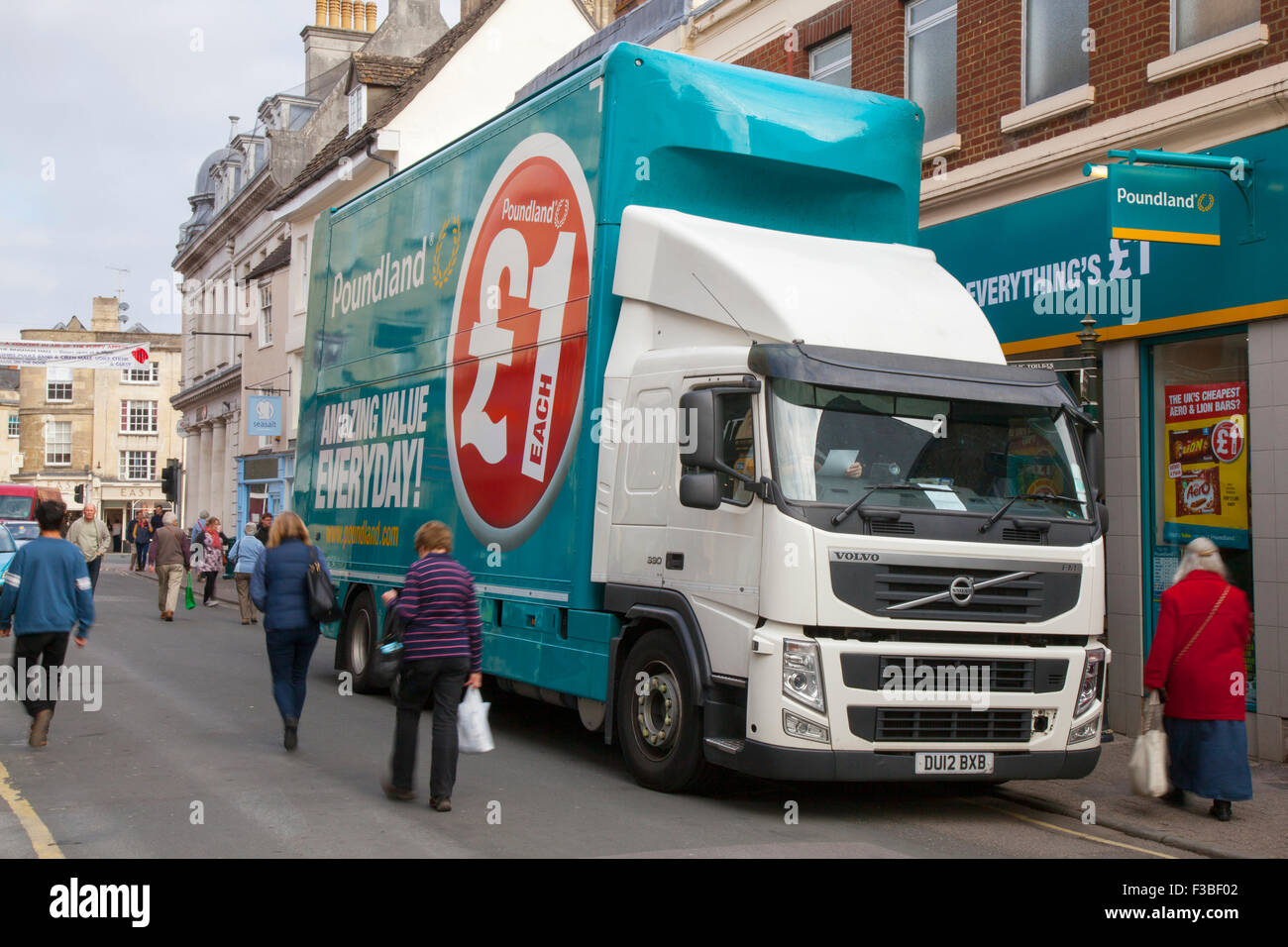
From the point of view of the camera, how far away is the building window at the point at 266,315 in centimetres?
3675

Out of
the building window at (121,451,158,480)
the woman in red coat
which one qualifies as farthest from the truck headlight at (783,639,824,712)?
the building window at (121,451,158,480)

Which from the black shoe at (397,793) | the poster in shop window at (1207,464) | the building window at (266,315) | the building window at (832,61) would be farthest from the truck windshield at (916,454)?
the building window at (266,315)

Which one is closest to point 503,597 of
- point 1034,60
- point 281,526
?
point 281,526

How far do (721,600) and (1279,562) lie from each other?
484cm

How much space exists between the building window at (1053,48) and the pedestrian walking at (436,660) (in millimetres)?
8039

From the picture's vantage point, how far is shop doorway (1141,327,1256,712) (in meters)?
10.7

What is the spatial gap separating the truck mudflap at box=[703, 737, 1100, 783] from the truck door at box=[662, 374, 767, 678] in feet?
1.50

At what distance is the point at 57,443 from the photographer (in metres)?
74.9

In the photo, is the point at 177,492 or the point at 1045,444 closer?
the point at 1045,444

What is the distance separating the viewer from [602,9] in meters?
34.4

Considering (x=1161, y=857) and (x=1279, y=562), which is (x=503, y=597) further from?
(x=1279, y=562)

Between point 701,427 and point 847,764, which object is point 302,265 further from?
point 847,764

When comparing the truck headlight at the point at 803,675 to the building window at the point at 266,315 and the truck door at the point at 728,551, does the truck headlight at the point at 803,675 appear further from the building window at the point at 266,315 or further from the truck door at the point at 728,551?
the building window at the point at 266,315

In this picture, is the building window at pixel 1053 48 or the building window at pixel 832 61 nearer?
the building window at pixel 1053 48
